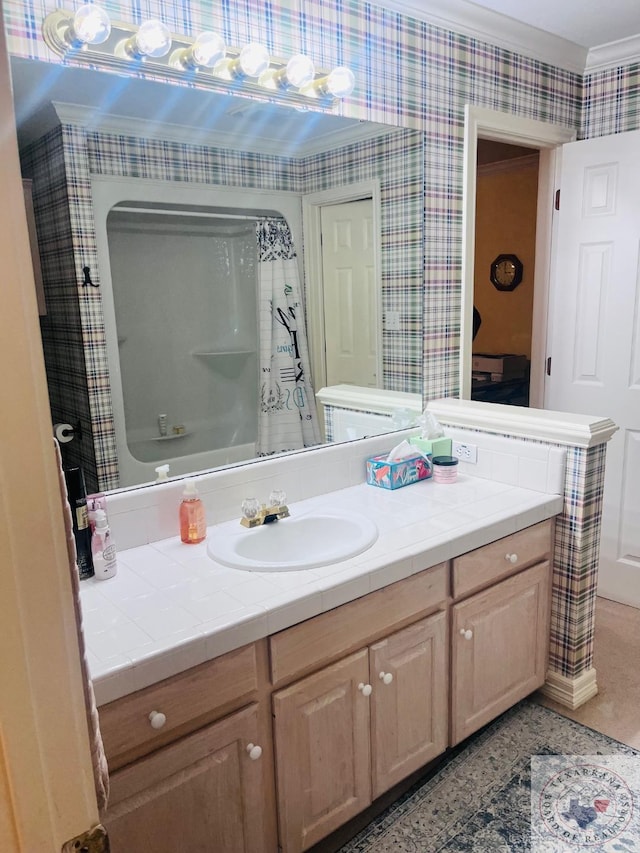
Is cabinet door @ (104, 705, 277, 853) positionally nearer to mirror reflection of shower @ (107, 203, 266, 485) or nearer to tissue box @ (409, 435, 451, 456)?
mirror reflection of shower @ (107, 203, 266, 485)

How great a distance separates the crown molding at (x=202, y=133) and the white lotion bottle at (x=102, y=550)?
928mm

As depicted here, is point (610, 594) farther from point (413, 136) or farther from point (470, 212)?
point (413, 136)

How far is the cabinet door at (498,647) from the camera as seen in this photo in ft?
6.06

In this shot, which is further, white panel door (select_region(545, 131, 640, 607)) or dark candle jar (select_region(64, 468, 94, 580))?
white panel door (select_region(545, 131, 640, 607))

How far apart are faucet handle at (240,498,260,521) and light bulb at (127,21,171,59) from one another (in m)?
1.16

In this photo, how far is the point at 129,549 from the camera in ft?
5.51

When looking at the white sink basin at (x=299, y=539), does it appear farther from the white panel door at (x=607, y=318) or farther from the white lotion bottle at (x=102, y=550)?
the white panel door at (x=607, y=318)

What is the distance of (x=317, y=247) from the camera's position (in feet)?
6.71

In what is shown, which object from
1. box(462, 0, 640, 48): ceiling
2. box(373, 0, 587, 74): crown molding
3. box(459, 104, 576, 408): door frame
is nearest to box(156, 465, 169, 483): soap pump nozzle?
box(459, 104, 576, 408): door frame

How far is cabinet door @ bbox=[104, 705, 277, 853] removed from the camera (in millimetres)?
1217

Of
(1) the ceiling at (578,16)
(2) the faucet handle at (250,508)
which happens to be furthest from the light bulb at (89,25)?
(1) the ceiling at (578,16)

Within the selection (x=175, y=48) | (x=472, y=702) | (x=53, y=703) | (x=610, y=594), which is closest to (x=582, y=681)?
(x=472, y=702)

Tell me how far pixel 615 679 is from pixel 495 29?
2.38 m

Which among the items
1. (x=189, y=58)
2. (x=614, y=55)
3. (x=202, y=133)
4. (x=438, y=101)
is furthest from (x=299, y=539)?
(x=614, y=55)
